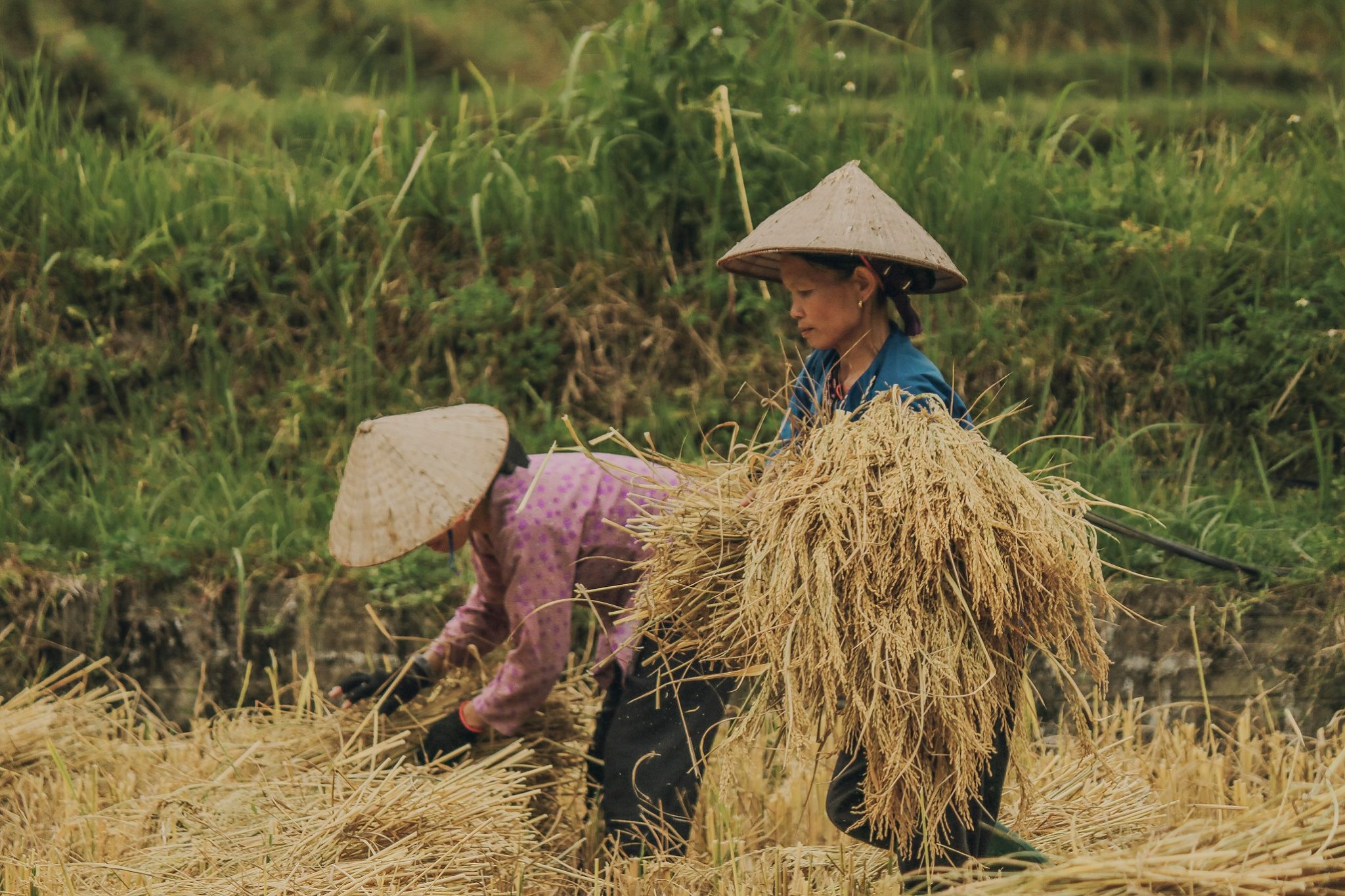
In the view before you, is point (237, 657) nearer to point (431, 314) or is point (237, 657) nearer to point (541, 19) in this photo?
point (431, 314)

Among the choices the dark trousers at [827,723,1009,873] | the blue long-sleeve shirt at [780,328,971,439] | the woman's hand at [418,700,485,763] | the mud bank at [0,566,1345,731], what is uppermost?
the blue long-sleeve shirt at [780,328,971,439]

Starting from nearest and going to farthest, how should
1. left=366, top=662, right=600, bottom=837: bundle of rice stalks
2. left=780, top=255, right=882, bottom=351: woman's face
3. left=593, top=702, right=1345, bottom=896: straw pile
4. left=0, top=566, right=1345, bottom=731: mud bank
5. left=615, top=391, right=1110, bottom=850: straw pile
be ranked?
left=593, top=702, right=1345, bottom=896: straw pile
left=615, top=391, right=1110, bottom=850: straw pile
left=780, top=255, right=882, bottom=351: woman's face
left=366, top=662, right=600, bottom=837: bundle of rice stalks
left=0, top=566, right=1345, bottom=731: mud bank

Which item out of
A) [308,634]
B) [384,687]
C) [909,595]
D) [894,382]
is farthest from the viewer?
[308,634]

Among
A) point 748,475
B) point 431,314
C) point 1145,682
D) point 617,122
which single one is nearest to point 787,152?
point 617,122

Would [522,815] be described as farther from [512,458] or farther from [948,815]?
[948,815]

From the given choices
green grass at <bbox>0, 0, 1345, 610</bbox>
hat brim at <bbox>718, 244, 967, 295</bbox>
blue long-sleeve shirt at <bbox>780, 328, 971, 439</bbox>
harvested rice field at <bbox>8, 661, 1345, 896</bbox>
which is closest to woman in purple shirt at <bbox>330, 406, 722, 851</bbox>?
harvested rice field at <bbox>8, 661, 1345, 896</bbox>

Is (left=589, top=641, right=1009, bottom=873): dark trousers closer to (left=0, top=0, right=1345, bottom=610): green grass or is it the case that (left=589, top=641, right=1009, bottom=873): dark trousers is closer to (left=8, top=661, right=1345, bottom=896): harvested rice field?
(left=8, top=661, right=1345, bottom=896): harvested rice field

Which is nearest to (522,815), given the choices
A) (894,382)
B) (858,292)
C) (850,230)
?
(894,382)

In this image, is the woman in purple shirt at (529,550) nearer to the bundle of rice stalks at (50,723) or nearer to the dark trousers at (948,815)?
the dark trousers at (948,815)

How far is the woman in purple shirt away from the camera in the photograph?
3.19 meters

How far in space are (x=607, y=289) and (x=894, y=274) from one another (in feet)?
8.24

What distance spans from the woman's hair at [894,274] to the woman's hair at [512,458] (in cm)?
86

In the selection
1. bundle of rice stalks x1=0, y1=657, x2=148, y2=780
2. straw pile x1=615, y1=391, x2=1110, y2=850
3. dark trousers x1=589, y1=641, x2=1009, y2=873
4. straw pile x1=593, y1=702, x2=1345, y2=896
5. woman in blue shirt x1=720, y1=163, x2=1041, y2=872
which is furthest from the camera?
bundle of rice stalks x1=0, y1=657, x2=148, y2=780

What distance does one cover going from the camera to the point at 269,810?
3.07 meters
